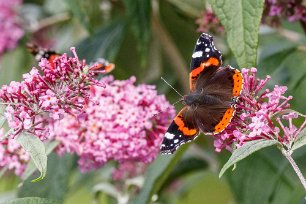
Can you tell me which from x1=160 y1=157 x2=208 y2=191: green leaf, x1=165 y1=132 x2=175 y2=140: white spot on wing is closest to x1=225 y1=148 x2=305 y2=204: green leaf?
x1=160 y1=157 x2=208 y2=191: green leaf

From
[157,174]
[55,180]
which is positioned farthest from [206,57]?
[55,180]

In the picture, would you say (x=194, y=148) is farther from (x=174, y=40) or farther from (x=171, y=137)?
(x=171, y=137)

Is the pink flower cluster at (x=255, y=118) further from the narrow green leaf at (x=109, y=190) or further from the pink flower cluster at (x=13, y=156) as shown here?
the narrow green leaf at (x=109, y=190)

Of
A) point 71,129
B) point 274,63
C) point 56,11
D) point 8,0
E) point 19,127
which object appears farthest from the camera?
point 56,11

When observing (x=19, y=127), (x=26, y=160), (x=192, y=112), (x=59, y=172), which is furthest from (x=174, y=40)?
(x=19, y=127)

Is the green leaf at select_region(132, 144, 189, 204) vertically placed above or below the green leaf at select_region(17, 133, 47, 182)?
below

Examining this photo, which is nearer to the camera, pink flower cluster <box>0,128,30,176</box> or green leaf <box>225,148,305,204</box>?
pink flower cluster <box>0,128,30,176</box>

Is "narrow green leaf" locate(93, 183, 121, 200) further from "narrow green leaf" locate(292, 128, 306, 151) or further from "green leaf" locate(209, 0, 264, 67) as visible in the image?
"narrow green leaf" locate(292, 128, 306, 151)
